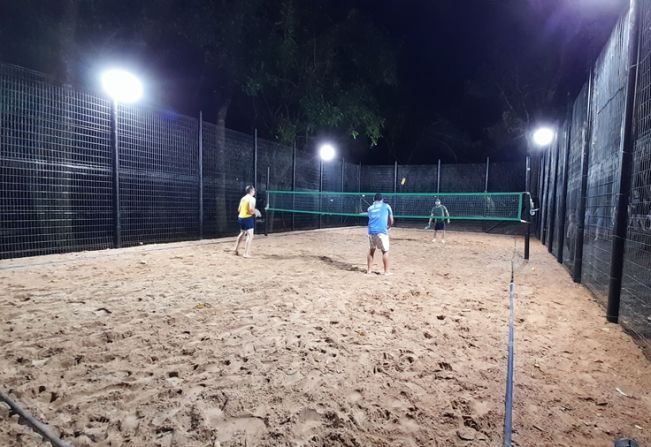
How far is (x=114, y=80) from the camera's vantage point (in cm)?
805

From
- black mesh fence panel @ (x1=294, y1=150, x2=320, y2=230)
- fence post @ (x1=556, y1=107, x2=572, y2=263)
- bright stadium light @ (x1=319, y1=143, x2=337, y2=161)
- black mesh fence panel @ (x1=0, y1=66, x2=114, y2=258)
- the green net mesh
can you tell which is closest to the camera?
black mesh fence panel @ (x1=0, y1=66, x2=114, y2=258)

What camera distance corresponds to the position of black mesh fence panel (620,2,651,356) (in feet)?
11.4

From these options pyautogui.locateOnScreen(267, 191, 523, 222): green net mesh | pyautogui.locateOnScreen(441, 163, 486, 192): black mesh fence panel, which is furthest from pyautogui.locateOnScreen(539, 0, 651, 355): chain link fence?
pyautogui.locateOnScreen(441, 163, 486, 192): black mesh fence panel

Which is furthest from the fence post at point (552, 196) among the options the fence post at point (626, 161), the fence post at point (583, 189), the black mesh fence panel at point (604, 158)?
the fence post at point (626, 161)

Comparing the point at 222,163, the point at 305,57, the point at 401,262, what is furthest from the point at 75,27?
the point at 401,262

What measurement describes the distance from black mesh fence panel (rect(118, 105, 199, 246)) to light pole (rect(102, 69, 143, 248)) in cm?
16

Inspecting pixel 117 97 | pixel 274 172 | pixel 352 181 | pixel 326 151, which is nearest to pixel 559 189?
pixel 274 172

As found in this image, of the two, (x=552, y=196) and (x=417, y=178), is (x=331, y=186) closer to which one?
(x=417, y=178)

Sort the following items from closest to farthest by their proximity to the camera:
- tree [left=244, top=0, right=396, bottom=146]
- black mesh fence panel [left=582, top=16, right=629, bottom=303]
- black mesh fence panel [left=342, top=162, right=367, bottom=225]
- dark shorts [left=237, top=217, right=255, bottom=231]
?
black mesh fence panel [left=582, top=16, right=629, bottom=303], dark shorts [left=237, top=217, right=255, bottom=231], tree [left=244, top=0, right=396, bottom=146], black mesh fence panel [left=342, top=162, right=367, bottom=225]

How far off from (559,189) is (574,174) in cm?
201

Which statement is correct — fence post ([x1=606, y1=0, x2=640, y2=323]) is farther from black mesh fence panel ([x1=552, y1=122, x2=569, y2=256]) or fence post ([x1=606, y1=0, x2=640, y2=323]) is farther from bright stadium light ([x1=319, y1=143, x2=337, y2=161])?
bright stadium light ([x1=319, y1=143, x2=337, y2=161])

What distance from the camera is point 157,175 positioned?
9.42m

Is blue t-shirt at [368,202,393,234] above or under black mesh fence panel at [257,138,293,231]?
under

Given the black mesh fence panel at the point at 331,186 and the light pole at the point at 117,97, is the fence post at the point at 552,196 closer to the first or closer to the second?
the black mesh fence panel at the point at 331,186
